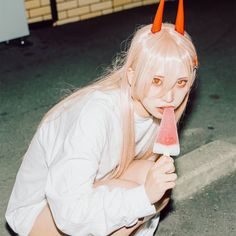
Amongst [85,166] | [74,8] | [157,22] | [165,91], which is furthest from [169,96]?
[74,8]

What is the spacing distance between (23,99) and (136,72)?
8.36ft

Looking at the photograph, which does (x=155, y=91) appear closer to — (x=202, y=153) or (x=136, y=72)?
(x=136, y=72)

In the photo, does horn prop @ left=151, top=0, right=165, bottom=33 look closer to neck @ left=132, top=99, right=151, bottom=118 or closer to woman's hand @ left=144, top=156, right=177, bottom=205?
neck @ left=132, top=99, right=151, bottom=118

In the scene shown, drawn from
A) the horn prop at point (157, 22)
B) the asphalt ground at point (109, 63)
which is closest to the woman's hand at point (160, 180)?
the horn prop at point (157, 22)

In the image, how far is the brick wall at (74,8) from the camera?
5.83 m

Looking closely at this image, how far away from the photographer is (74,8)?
6.15 m

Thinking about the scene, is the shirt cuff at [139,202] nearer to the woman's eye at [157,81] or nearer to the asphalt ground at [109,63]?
the woman's eye at [157,81]

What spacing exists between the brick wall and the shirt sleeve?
4.21 meters

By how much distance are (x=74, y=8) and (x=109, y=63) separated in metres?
1.52

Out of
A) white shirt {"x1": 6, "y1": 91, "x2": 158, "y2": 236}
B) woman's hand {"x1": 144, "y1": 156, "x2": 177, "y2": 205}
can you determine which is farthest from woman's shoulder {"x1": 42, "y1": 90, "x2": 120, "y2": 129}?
woman's hand {"x1": 144, "y1": 156, "x2": 177, "y2": 205}

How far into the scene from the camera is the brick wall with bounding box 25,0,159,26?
5828mm

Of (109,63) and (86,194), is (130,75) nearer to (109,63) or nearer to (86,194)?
(86,194)

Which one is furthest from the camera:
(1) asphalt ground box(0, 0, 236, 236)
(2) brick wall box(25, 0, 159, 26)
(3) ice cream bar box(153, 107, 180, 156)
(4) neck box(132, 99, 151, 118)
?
(2) brick wall box(25, 0, 159, 26)

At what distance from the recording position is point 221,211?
110 inches
